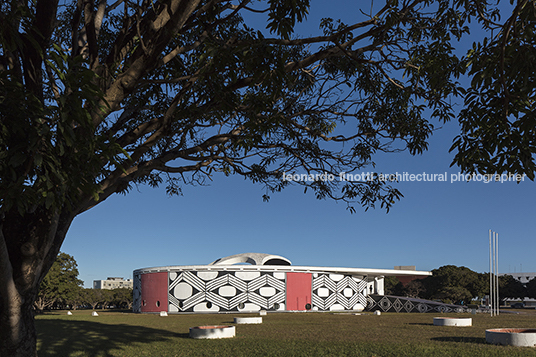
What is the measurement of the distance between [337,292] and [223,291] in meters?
13.9

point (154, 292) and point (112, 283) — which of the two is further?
point (112, 283)

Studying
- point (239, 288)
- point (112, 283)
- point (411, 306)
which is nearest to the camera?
point (239, 288)

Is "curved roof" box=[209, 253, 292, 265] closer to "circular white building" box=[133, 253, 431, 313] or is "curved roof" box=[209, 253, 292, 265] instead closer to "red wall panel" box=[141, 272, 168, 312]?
"circular white building" box=[133, 253, 431, 313]

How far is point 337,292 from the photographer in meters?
51.8

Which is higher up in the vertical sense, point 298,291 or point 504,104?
point 504,104

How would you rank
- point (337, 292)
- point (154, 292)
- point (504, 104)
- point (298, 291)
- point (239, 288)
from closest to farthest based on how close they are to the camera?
point (504, 104)
point (239, 288)
point (154, 292)
point (298, 291)
point (337, 292)

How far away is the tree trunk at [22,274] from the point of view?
5.78 m

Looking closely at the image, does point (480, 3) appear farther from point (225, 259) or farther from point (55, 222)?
point (225, 259)

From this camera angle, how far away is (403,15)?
297 inches

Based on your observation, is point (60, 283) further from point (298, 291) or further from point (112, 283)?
point (112, 283)

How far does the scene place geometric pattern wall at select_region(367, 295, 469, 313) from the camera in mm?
45938

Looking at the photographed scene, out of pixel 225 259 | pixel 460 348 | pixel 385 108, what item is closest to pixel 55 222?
pixel 385 108

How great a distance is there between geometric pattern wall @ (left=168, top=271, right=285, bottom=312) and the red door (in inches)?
37.6

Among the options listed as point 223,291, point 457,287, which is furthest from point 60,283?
point 457,287
